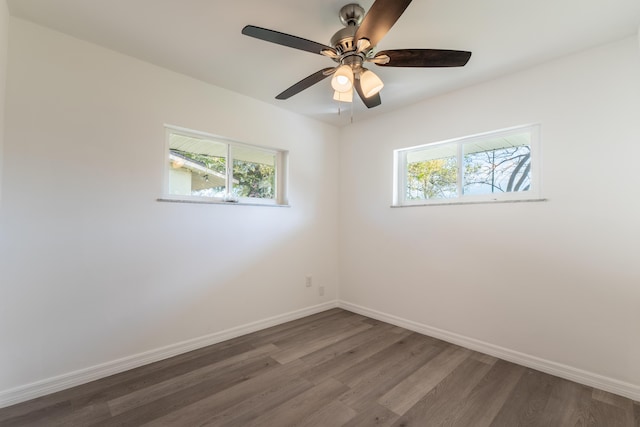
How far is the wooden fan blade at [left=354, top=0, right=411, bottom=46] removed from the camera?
123 centimetres

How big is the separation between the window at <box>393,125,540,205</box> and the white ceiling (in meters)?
0.57

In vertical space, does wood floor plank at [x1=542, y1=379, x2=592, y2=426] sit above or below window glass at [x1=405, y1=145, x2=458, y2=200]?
below

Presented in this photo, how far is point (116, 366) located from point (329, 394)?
1.54 meters

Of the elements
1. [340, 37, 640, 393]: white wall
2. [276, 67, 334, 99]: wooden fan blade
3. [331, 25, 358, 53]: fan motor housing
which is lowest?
[340, 37, 640, 393]: white wall

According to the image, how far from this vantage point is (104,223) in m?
2.03

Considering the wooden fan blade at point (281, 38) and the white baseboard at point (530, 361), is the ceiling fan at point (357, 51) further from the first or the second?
the white baseboard at point (530, 361)

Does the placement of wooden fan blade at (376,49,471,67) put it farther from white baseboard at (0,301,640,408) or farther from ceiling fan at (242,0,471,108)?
white baseboard at (0,301,640,408)

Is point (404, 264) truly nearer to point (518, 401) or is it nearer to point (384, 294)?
point (384, 294)

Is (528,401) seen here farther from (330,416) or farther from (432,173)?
(432,173)

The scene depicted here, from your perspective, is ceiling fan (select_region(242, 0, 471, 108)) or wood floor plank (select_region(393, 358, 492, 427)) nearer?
ceiling fan (select_region(242, 0, 471, 108))

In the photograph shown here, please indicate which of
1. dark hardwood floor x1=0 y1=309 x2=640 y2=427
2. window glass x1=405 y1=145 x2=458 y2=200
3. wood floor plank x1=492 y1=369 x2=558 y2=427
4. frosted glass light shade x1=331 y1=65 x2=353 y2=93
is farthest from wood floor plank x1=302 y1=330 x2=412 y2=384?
frosted glass light shade x1=331 y1=65 x2=353 y2=93

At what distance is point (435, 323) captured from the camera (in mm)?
2715

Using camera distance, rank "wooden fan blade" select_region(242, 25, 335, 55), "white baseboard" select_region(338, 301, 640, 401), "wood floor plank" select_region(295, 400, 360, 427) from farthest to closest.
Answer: "white baseboard" select_region(338, 301, 640, 401) → "wood floor plank" select_region(295, 400, 360, 427) → "wooden fan blade" select_region(242, 25, 335, 55)

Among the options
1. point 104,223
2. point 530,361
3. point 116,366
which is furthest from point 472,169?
point 116,366
